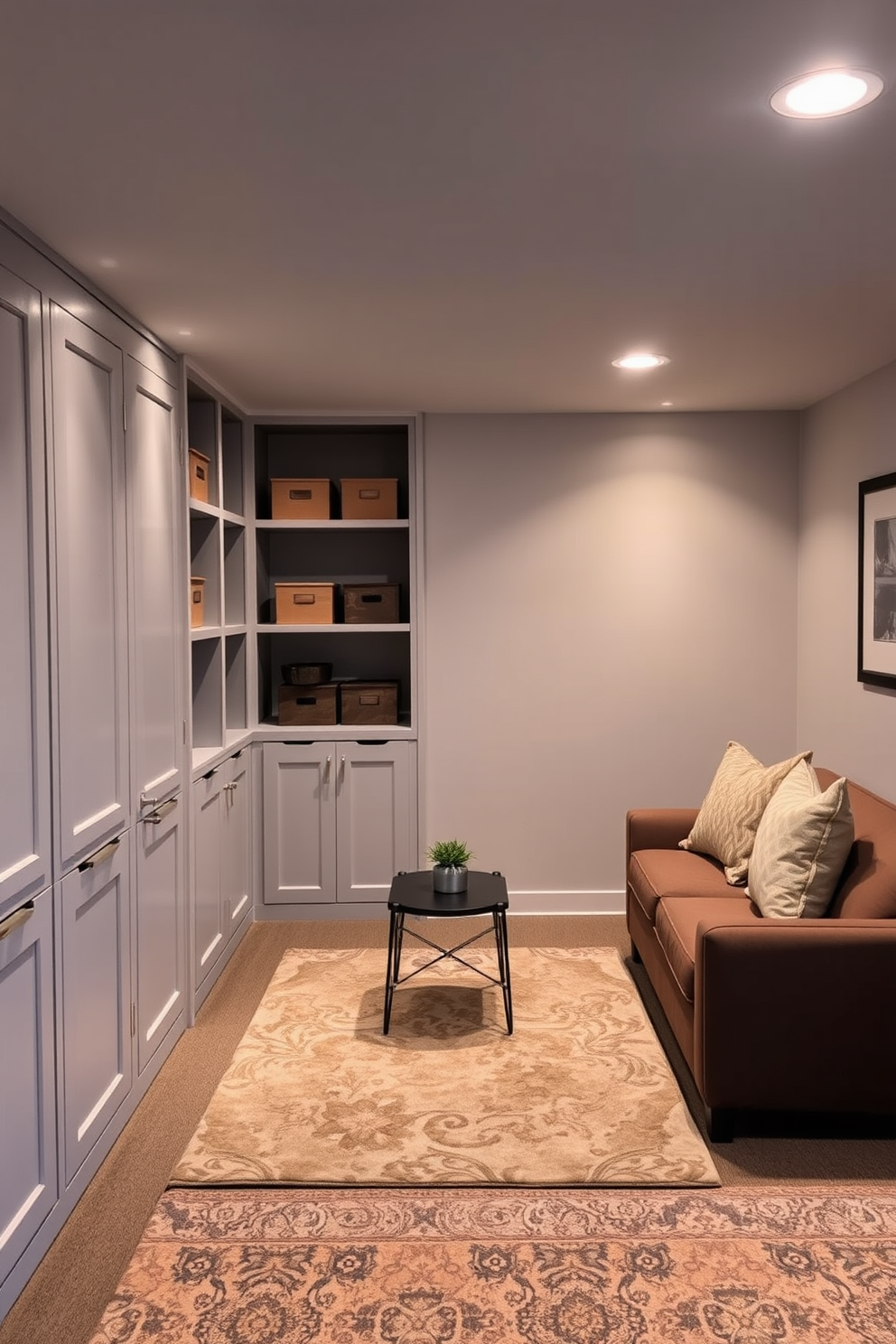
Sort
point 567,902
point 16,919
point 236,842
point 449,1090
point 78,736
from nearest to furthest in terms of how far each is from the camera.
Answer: point 16,919
point 78,736
point 449,1090
point 236,842
point 567,902

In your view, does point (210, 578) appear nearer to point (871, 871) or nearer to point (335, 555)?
point (335, 555)

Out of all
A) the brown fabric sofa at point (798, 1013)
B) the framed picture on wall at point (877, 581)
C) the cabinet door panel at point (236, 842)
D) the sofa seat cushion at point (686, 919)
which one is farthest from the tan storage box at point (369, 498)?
the brown fabric sofa at point (798, 1013)

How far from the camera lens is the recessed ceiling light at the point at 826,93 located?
1.76 metres

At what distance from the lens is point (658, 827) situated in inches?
175

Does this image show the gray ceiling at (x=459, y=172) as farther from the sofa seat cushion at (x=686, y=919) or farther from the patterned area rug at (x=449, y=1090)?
the patterned area rug at (x=449, y=1090)

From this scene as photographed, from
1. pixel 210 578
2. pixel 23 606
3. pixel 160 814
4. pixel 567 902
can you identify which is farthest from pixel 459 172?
pixel 567 902

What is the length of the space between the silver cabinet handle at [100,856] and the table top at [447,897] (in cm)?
103

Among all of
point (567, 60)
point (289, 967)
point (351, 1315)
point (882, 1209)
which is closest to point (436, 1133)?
point (351, 1315)

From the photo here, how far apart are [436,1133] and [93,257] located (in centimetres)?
253

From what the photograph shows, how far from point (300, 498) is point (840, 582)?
8.04 ft

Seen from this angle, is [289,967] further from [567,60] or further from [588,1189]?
[567,60]

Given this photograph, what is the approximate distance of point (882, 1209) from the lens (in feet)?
8.68

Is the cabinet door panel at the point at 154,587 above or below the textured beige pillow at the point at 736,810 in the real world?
above

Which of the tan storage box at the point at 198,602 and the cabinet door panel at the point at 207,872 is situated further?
the tan storage box at the point at 198,602
